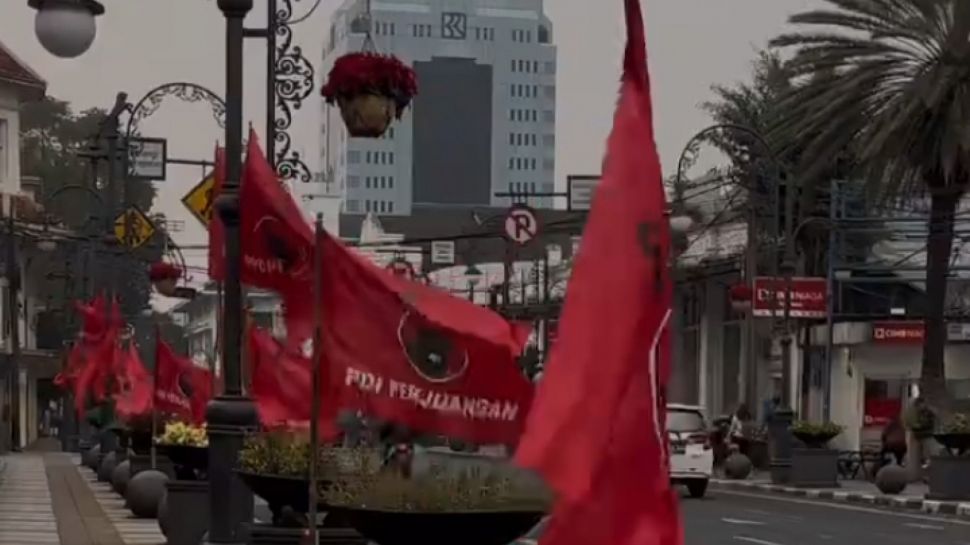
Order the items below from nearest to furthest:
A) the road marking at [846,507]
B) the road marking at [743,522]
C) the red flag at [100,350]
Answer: the road marking at [743,522]
the road marking at [846,507]
the red flag at [100,350]

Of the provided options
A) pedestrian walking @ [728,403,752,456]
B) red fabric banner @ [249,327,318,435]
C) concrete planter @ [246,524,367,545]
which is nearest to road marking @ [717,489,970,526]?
pedestrian walking @ [728,403,752,456]

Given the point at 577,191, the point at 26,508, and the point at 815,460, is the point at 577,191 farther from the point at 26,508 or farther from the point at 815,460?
the point at 26,508

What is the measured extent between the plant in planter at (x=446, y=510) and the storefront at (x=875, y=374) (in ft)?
120

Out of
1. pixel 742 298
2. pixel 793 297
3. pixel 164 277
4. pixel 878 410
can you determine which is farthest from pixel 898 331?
pixel 164 277

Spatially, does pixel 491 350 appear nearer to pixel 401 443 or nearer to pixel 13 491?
pixel 401 443

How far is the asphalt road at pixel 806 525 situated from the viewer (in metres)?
23.8

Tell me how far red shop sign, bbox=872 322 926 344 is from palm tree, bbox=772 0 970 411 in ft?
23.5

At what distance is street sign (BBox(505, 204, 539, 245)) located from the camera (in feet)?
141

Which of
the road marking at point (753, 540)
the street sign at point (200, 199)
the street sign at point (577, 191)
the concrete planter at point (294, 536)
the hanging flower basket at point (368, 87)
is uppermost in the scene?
the street sign at point (577, 191)

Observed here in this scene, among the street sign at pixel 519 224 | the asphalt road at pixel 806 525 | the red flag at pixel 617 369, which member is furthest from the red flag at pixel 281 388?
the street sign at pixel 519 224

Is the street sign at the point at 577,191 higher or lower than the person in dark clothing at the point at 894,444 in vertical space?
higher

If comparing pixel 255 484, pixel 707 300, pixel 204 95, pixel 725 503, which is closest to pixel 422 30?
pixel 204 95

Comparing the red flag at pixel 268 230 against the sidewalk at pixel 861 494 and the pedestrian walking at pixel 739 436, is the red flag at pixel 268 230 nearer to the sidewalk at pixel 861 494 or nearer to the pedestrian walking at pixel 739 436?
the sidewalk at pixel 861 494

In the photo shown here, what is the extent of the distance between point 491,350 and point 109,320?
2786cm
